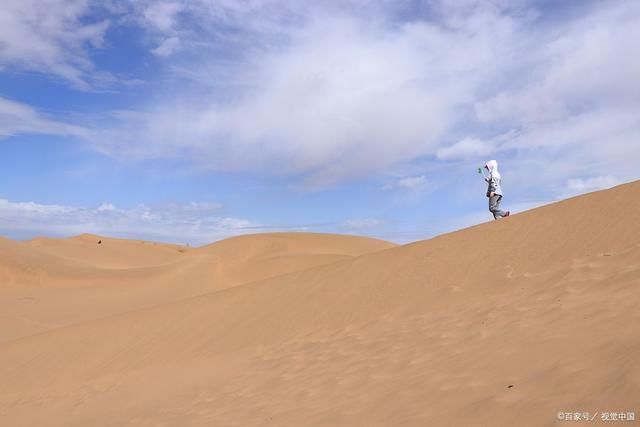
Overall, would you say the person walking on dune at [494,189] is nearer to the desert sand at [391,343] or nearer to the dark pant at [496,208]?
the dark pant at [496,208]

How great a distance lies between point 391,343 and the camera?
636cm

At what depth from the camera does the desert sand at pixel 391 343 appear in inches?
152

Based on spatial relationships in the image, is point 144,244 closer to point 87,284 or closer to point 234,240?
point 234,240

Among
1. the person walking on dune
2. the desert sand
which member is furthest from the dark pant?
the desert sand

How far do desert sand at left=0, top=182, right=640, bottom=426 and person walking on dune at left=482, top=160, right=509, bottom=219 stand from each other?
0.97m

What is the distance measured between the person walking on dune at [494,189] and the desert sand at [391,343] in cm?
97

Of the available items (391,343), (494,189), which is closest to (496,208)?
(494,189)

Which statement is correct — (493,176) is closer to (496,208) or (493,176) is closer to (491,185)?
(491,185)

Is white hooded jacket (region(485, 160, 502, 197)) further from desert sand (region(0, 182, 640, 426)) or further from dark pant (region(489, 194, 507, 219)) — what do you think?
desert sand (region(0, 182, 640, 426))

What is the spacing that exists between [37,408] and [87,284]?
1241 centimetres

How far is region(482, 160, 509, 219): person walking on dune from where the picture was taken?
33.2ft

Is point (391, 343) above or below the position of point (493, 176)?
below

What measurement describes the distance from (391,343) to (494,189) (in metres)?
5.07

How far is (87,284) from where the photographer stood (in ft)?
63.8
